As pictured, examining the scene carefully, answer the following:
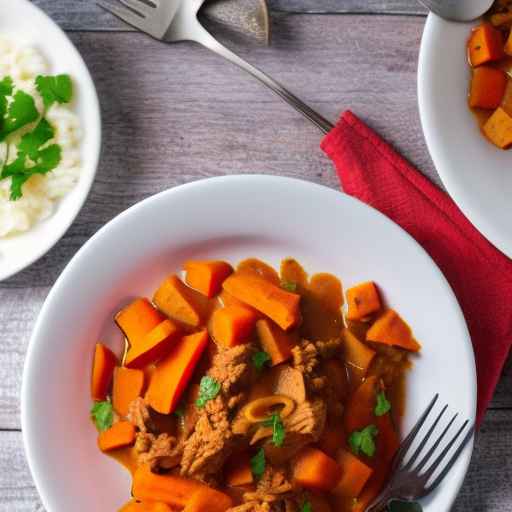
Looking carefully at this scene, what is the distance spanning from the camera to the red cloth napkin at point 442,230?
2324mm

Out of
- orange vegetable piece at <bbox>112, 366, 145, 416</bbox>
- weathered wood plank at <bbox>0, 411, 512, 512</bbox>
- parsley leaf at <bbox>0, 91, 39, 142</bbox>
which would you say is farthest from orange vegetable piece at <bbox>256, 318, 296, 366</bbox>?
parsley leaf at <bbox>0, 91, 39, 142</bbox>

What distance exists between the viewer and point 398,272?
2229 millimetres

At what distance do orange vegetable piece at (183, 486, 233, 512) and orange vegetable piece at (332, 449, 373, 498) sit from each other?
1.12 ft

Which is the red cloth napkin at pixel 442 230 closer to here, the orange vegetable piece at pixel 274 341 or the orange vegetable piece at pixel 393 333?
the orange vegetable piece at pixel 393 333


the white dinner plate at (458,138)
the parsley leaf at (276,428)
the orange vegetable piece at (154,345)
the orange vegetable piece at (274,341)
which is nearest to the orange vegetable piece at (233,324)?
the orange vegetable piece at (274,341)

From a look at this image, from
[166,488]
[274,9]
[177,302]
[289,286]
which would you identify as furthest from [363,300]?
[274,9]

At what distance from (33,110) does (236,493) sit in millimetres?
1361

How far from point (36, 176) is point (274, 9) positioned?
3.14 feet

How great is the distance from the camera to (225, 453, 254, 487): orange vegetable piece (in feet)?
7.23

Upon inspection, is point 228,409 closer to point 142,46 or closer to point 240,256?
point 240,256

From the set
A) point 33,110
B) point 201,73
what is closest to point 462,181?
point 201,73

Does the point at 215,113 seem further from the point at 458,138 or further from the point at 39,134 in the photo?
the point at 458,138

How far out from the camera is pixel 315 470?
7.06ft

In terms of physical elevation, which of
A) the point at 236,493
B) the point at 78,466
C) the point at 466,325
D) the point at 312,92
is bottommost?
the point at 78,466
